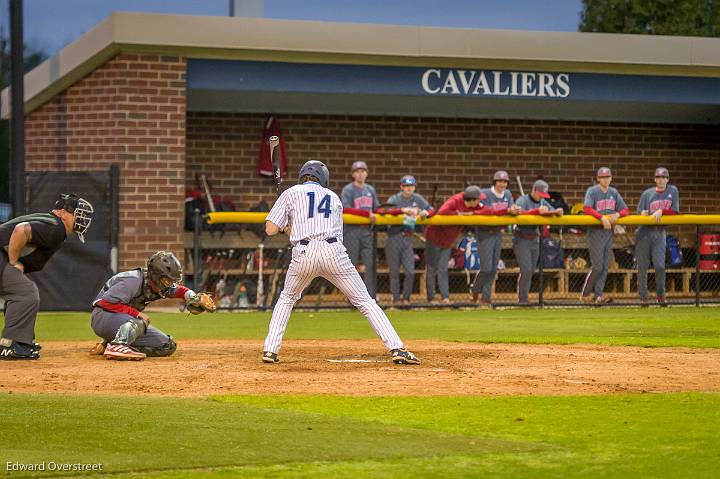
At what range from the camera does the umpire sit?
36.3 feet

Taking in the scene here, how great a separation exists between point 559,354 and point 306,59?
10.2 m

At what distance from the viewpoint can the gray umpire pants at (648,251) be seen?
63.5ft

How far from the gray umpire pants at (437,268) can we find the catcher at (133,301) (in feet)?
26.2

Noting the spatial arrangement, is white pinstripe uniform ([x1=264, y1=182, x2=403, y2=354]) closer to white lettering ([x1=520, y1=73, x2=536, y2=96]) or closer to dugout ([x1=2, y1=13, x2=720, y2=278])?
dugout ([x1=2, y1=13, x2=720, y2=278])

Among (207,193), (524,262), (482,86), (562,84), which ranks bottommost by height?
(524,262)

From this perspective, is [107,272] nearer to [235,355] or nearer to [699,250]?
[235,355]

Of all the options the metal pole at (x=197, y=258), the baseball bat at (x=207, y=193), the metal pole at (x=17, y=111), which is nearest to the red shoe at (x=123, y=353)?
the metal pole at (x=197, y=258)

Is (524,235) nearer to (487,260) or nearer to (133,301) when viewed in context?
(487,260)

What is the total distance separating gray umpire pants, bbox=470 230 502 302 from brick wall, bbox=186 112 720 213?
17.6 feet

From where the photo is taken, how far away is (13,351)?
11219 mm

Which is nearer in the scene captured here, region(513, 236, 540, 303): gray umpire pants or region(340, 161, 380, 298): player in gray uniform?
region(340, 161, 380, 298): player in gray uniform

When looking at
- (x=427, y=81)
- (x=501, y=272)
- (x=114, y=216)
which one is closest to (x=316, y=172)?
(x=114, y=216)

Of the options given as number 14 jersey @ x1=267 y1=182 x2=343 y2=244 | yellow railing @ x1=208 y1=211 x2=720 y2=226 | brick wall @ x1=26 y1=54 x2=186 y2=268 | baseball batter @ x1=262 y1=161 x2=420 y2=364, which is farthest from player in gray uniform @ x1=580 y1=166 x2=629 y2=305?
number 14 jersey @ x1=267 y1=182 x2=343 y2=244

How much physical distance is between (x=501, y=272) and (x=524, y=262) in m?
1.45
